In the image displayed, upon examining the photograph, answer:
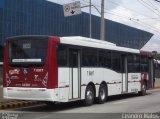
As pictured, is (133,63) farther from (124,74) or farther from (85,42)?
(85,42)

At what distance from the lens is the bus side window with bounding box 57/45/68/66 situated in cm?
1994

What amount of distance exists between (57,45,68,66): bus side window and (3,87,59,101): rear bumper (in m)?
1.33

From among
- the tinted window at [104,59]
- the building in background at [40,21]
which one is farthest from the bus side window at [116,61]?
the building in background at [40,21]

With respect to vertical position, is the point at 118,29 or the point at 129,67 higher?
the point at 118,29

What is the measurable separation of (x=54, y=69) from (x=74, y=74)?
1822mm

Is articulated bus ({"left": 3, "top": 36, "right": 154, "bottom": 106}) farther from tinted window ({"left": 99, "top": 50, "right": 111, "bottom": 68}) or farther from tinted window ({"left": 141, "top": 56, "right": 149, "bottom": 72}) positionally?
tinted window ({"left": 141, "top": 56, "right": 149, "bottom": 72})

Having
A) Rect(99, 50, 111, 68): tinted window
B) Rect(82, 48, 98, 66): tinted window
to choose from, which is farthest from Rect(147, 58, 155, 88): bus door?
Rect(82, 48, 98, 66): tinted window

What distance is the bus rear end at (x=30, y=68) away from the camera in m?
19.4

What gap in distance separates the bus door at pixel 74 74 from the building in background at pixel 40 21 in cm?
3369

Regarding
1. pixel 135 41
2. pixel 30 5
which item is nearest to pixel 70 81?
pixel 30 5

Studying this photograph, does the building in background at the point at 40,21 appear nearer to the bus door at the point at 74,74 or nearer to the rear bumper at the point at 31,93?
the bus door at the point at 74,74

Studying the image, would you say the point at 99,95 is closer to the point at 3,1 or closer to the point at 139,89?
the point at 139,89

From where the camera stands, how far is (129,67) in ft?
93.7

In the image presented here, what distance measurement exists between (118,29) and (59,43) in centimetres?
6419
